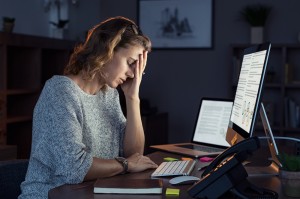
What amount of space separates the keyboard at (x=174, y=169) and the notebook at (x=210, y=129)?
0.43 metres

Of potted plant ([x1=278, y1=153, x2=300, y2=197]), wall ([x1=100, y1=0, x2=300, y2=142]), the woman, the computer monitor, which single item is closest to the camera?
potted plant ([x1=278, y1=153, x2=300, y2=197])

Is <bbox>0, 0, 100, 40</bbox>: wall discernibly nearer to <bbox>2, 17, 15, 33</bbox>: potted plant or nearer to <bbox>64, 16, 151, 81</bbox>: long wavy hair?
<bbox>2, 17, 15, 33</bbox>: potted plant

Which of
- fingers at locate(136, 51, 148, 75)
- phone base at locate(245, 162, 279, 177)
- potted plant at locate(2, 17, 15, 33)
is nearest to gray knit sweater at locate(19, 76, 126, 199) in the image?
fingers at locate(136, 51, 148, 75)

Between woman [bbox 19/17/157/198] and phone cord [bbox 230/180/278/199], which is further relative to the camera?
woman [bbox 19/17/157/198]

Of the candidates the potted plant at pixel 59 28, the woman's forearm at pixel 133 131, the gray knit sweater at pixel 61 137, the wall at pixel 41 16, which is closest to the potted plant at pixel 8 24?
the wall at pixel 41 16

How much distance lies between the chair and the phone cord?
927 millimetres

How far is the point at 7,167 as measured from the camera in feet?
6.50

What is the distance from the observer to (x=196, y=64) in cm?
580

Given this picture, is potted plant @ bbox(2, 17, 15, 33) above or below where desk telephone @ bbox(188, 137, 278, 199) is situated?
above

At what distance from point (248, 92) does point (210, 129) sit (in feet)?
2.89

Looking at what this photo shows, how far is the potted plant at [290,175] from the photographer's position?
1.53m

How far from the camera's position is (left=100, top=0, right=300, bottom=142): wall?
5508 mm

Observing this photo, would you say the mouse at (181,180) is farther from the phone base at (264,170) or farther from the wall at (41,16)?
the wall at (41,16)

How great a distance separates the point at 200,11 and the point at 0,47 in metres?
2.55
